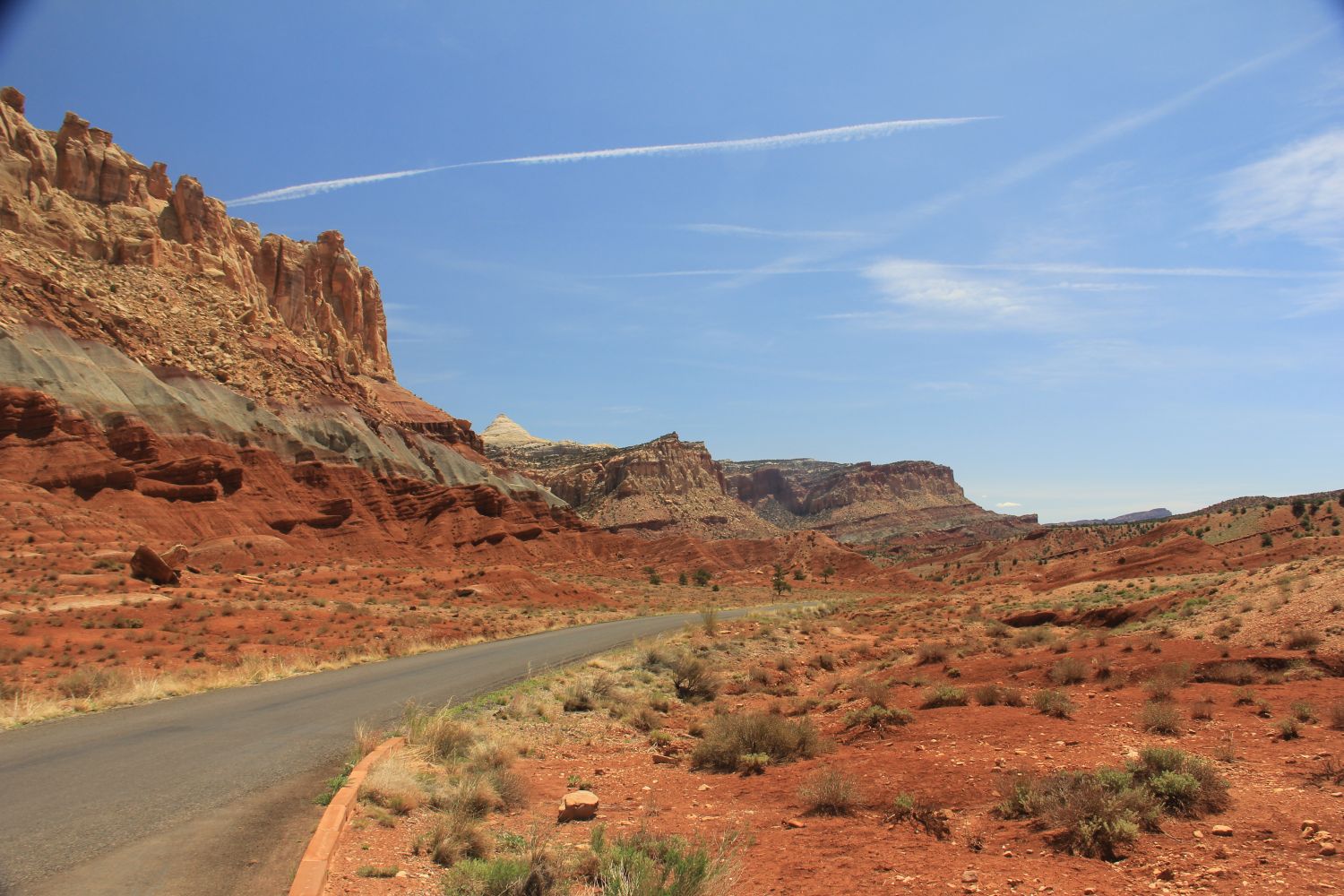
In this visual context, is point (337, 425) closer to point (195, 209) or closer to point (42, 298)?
point (42, 298)

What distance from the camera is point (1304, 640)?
589 inches

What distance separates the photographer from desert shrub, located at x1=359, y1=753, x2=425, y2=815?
25.3 feet

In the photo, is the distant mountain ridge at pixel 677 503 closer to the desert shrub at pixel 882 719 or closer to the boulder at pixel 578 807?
the desert shrub at pixel 882 719

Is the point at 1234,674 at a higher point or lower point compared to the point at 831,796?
higher

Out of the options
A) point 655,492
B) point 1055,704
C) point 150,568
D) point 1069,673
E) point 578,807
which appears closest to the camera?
point 578,807

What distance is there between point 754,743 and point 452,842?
587 centimetres

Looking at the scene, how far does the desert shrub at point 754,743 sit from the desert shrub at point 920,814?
3078 mm

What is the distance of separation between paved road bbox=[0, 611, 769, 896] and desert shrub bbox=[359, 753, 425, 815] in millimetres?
582

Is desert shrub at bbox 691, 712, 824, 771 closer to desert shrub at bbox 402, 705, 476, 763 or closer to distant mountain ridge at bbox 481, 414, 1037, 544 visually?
desert shrub at bbox 402, 705, 476, 763

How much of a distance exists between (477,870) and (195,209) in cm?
10018

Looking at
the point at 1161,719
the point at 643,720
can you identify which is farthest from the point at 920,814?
the point at 643,720

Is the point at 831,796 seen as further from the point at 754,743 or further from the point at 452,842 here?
the point at 452,842

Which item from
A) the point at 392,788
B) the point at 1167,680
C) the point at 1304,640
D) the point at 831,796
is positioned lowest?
the point at 831,796

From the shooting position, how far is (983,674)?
17734 millimetres
